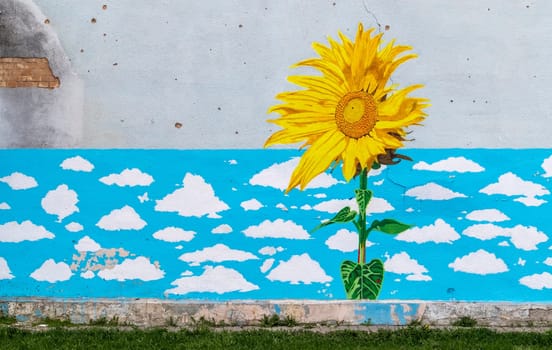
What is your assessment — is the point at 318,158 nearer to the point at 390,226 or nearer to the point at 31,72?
the point at 390,226

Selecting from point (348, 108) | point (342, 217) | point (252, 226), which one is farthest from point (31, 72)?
point (342, 217)

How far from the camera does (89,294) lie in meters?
6.70

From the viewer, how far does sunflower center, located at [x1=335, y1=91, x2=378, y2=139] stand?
6.59 meters

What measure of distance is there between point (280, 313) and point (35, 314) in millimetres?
2310

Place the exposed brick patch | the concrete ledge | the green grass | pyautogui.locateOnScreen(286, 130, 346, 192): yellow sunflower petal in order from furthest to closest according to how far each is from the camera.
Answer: the exposed brick patch, pyautogui.locateOnScreen(286, 130, 346, 192): yellow sunflower petal, the concrete ledge, the green grass

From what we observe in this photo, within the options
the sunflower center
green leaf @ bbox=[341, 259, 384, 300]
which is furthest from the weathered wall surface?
green leaf @ bbox=[341, 259, 384, 300]

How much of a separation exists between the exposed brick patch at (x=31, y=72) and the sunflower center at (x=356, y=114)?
274 cm

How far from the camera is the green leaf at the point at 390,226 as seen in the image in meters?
6.59

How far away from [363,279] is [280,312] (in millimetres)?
829

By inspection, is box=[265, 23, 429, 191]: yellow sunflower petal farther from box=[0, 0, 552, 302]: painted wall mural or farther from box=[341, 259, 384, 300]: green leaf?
box=[341, 259, 384, 300]: green leaf

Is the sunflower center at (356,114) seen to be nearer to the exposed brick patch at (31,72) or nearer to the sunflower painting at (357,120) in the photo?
the sunflower painting at (357,120)

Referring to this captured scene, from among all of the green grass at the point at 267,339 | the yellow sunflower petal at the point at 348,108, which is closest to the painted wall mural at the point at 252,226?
the yellow sunflower petal at the point at 348,108

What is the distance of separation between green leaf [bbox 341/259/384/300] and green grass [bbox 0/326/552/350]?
511 mm

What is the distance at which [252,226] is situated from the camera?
262 inches
